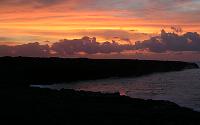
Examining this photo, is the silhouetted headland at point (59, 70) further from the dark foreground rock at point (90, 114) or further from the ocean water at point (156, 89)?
the dark foreground rock at point (90, 114)

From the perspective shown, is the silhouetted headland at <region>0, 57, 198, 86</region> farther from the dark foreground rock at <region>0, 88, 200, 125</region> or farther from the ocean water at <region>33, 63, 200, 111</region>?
the dark foreground rock at <region>0, 88, 200, 125</region>

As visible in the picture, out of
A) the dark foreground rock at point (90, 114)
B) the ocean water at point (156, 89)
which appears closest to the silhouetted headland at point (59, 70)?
the ocean water at point (156, 89)

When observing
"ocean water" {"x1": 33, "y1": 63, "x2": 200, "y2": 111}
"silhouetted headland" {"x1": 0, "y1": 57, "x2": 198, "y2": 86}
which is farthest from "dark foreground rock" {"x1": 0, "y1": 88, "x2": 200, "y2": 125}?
"silhouetted headland" {"x1": 0, "y1": 57, "x2": 198, "y2": 86}

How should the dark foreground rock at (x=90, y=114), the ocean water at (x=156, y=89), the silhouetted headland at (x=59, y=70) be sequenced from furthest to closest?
1. the silhouetted headland at (x=59, y=70)
2. the ocean water at (x=156, y=89)
3. the dark foreground rock at (x=90, y=114)

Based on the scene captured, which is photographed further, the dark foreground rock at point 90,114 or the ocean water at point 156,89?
the ocean water at point 156,89

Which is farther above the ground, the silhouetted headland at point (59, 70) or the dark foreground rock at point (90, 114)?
the dark foreground rock at point (90, 114)

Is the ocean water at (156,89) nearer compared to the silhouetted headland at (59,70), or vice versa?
the ocean water at (156,89)

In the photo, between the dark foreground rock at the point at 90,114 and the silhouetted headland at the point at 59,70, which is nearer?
the dark foreground rock at the point at 90,114

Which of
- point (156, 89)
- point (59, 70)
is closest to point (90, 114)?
point (156, 89)

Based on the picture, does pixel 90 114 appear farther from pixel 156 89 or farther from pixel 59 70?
pixel 59 70

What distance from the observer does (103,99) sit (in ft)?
138

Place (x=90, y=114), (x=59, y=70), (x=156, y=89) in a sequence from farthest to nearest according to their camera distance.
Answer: (x=59, y=70), (x=156, y=89), (x=90, y=114)

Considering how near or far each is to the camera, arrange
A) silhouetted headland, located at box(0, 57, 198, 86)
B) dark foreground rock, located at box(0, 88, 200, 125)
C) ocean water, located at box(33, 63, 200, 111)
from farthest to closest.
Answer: silhouetted headland, located at box(0, 57, 198, 86)
ocean water, located at box(33, 63, 200, 111)
dark foreground rock, located at box(0, 88, 200, 125)

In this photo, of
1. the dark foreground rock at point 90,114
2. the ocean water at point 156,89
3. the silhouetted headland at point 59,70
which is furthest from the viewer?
the silhouetted headland at point 59,70
